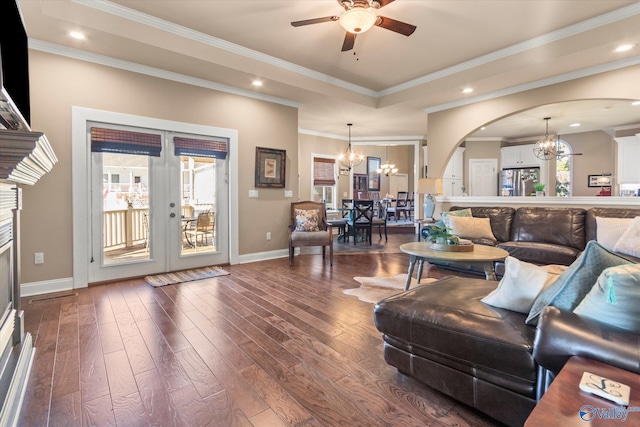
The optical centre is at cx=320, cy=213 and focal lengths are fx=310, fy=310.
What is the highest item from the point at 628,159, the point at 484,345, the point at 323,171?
the point at 628,159

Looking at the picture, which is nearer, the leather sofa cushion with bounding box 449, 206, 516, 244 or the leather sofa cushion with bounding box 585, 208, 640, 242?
the leather sofa cushion with bounding box 585, 208, 640, 242

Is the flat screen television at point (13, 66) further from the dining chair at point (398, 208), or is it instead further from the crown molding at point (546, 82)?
the dining chair at point (398, 208)

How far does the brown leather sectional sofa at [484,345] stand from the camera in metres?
1.11

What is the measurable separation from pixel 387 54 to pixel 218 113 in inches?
103

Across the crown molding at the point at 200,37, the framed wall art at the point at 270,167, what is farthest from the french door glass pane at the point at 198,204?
the crown molding at the point at 200,37

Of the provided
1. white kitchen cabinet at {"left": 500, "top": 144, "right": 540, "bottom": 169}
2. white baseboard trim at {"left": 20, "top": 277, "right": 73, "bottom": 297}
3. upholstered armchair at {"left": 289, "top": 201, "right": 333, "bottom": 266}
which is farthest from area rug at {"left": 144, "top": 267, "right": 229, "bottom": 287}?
white kitchen cabinet at {"left": 500, "top": 144, "right": 540, "bottom": 169}

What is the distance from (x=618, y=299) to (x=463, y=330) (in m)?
0.61

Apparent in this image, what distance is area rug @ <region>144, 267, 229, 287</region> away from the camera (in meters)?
3.92

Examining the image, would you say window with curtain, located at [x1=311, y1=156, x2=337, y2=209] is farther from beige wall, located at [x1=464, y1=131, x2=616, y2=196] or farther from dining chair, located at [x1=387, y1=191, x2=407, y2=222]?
beige wall, located at [x1=464, y1=131, x2=616, y2=196]

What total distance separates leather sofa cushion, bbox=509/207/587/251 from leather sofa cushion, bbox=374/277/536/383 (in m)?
2.90

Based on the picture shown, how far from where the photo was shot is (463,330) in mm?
1534

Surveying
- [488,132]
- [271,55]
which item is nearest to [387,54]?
[271,55]

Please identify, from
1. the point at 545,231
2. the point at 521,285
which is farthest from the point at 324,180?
the point at 521,285

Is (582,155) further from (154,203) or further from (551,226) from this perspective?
(154,203)
